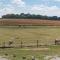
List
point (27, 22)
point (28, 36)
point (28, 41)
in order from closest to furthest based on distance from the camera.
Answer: point (28, 41) → point (28, 36) → point (27, 22)

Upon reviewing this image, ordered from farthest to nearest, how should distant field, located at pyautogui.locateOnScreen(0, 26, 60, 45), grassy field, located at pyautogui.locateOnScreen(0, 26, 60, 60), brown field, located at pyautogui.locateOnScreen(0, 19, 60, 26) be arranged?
brown field, located at pyautogui.locateOnScreen(0, 19, 60, 26)
distant field, located at pyautogui.locateOnScreen(0, 26, 60, 45)
grassy field, located at pyautogui.locateOnScreen(0, 26, 60, 60)

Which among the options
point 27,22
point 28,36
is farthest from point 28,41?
point 27,22

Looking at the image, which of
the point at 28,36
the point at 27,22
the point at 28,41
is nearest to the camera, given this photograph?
the point at 28,41

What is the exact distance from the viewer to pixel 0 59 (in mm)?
22734

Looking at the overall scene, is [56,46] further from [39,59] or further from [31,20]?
[31,20]

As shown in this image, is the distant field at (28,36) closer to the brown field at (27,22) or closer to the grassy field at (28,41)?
the grassy field at (28,41)

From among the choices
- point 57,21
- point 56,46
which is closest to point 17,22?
point 57,21

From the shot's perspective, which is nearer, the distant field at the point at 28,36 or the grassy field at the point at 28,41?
the grassy field at the point at 28,41

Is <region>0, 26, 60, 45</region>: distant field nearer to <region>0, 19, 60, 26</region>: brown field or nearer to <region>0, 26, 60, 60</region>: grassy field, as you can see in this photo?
<region>0, 26, 60, 60</region>: grassy field

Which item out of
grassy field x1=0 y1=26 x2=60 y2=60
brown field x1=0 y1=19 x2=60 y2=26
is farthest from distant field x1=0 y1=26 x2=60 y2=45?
brown field x1=0 y1=19 x2=60 y2=26

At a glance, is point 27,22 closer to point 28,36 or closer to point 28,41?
point 28,36

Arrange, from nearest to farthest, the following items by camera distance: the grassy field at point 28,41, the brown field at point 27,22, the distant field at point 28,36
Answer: the grassy field at point 28,41 < the distant field at point 28,36 < the brown field at point 27,22

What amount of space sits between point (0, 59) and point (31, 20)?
56.4 meters

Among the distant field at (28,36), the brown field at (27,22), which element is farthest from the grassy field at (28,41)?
the brown field at (27,22)
